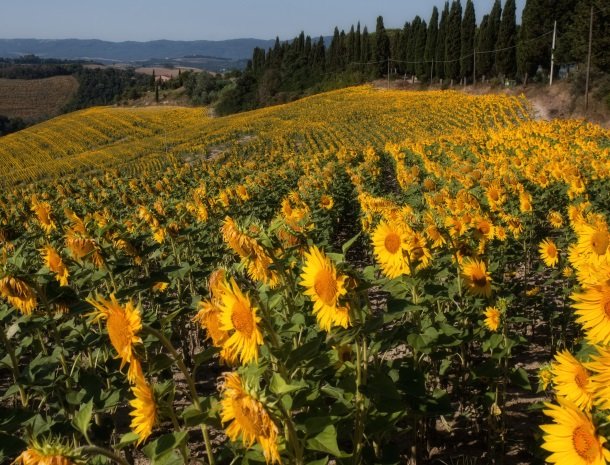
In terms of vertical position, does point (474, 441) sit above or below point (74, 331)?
below

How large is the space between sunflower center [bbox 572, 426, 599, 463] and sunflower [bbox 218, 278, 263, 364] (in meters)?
1.13

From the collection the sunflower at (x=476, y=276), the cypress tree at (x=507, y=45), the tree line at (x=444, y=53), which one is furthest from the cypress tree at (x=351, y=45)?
the sunflower at (x=476, y=276)

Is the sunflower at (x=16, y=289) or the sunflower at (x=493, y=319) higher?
the sunflower at (x=16, y=289)

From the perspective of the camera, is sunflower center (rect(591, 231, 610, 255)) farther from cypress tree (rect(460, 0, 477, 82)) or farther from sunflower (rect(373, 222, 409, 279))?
cypress tree (rect(460, 0, 477, 82))

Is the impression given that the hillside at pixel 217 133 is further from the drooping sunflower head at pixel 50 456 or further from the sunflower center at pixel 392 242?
the drooping sunflower head at pixel 50 456

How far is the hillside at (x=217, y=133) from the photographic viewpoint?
30.6 metres

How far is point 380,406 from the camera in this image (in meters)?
2.34

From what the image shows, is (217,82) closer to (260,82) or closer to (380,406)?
(260,82)

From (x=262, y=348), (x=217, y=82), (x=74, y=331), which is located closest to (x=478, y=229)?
(x=262, y=348)

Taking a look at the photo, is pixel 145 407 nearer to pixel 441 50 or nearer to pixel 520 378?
pixel 520 378

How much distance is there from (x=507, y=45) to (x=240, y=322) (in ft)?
167

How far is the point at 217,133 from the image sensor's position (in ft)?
134

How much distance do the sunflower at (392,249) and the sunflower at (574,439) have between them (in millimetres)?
1422

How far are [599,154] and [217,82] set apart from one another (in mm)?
79695
